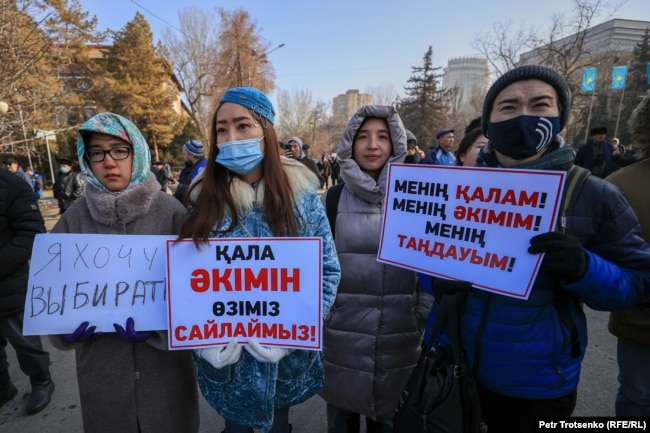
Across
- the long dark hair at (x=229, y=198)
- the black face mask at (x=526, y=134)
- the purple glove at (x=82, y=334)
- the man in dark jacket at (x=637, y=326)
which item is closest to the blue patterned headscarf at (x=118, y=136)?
the long dark hair at (x=229, y=198)

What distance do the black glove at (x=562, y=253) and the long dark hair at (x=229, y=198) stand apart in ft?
3.33

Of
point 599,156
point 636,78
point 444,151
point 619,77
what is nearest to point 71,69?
point 444,151

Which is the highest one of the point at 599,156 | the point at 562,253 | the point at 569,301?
the point at 599,156

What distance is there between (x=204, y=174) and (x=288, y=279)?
2.26 feet

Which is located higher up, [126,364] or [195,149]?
[195,149]

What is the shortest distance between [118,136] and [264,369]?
1.30 m

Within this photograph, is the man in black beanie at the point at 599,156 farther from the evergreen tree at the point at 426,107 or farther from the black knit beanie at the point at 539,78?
the evergreen tree at the point at 426,107

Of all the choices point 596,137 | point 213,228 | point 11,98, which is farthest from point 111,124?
point 11,98

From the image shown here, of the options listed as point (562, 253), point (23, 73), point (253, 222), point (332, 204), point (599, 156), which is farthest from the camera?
point (23, 73)

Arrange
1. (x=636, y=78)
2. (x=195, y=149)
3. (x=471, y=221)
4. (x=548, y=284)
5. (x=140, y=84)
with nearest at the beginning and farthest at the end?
(x=548, y=284) < (x=471, y=221) < (x=195, y=149) < (x=140, y=84) < (x=636, y=78)

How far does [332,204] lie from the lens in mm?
2021

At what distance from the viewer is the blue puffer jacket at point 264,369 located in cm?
144

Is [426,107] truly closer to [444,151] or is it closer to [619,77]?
[619,77]

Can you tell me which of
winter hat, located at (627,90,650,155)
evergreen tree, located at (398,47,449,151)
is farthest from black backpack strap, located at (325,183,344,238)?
evergreen tree, located at (398,47,449,151)
